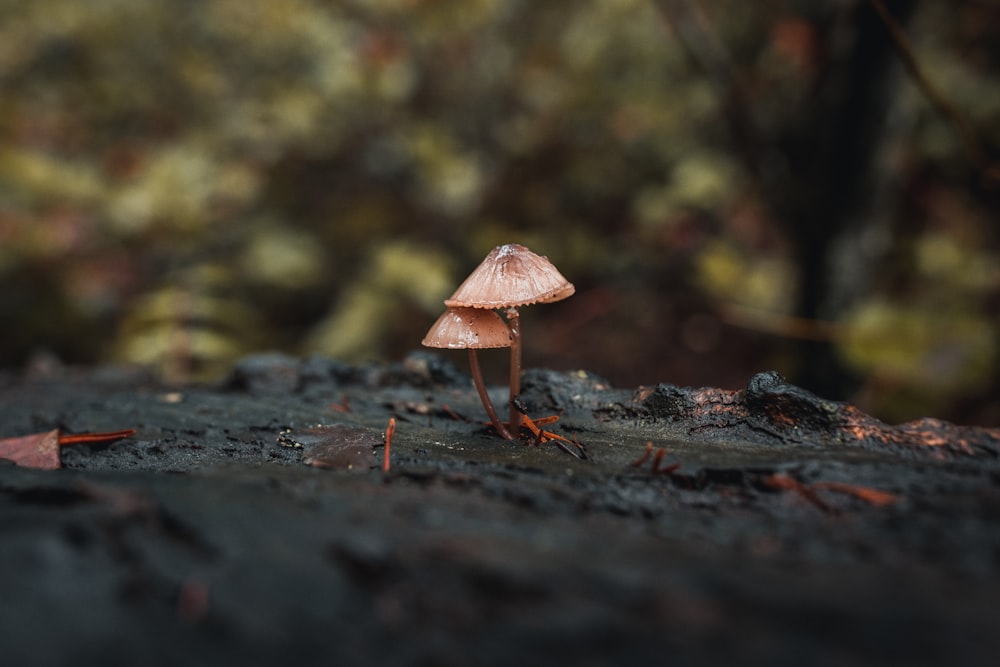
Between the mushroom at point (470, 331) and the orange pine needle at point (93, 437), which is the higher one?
the mushroom at point (470, 331)

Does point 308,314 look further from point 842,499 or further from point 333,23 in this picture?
point 842,499

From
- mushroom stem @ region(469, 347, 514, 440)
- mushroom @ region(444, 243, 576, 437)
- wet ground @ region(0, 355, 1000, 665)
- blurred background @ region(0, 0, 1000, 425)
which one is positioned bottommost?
wet ground @ region(0, 355, 1000, 665)

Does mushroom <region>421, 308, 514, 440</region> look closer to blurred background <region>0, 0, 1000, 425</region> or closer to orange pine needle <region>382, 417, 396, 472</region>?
orange pine needle <region>382, 417, 396, 472</region>

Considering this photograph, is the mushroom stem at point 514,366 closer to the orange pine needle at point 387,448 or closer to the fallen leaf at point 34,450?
the orange pine needle at point 387,448

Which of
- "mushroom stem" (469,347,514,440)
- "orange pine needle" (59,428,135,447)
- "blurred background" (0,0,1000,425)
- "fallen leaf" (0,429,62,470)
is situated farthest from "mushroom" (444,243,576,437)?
"blurred background" (0,0,1000,425)

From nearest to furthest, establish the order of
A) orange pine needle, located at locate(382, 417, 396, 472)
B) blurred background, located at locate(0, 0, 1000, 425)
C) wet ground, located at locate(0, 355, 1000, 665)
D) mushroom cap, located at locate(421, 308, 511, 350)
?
wet ground, located at locate(0, 355, 1000, 665) → orange pine needle, located at locate(382, 417, 396, 472) → mushroom cap, located at locate(421, 308, 511, 350) → blurred background, located at locate(0, 0, 1000, 425)

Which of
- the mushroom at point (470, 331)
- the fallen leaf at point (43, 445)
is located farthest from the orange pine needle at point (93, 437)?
the mushroom at point (470, 331)

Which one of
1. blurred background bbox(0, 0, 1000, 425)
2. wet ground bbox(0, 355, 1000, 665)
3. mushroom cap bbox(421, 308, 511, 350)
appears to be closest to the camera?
wet ground bbox(0, 355, 1000, 665)
